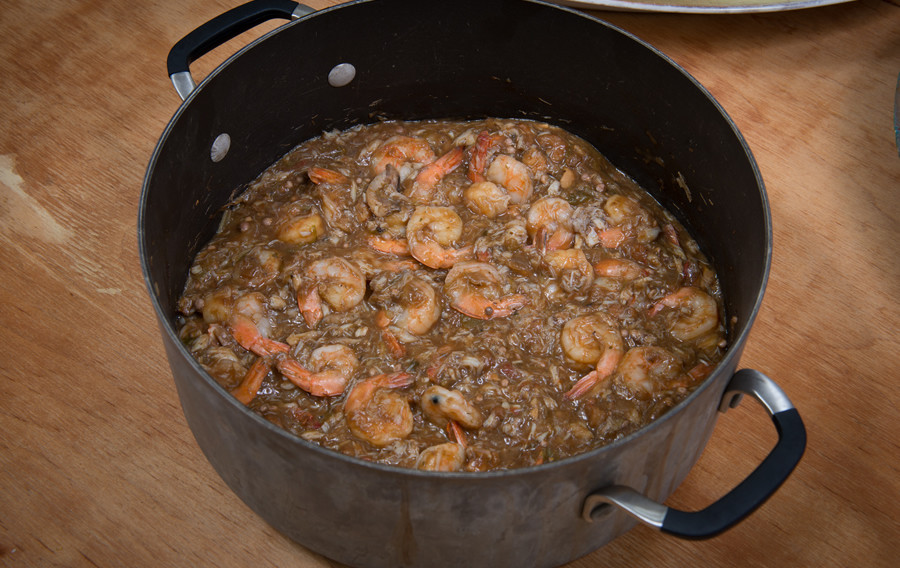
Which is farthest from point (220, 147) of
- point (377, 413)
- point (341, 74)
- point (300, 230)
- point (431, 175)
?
point (377, 413)

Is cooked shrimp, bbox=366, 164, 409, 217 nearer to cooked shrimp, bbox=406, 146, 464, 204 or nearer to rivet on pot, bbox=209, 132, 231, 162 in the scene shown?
cooked shrimp, bbox=406, 146, 464, 204

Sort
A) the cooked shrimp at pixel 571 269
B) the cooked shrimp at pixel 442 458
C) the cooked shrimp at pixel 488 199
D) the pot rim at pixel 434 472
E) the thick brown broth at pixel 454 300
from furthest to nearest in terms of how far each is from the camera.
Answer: the cooked shrimp at pixel 488 199 → the cooked shrimp at pixel 571 269 → the thick brown broth at pixel 454 300 → the cooked shrimp at pixel 442 458 → the pot rim at pixel 434 472

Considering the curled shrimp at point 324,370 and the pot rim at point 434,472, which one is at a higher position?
the pot rim at point 434,472

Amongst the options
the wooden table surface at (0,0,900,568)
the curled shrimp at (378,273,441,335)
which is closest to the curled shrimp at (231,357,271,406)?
the wooden table surface at (0,0,900,568)

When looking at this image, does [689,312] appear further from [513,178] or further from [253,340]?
[253,340]

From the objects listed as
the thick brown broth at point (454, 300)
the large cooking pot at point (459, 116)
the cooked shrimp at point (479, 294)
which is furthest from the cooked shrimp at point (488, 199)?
the large cooking pot at point (459, 116)

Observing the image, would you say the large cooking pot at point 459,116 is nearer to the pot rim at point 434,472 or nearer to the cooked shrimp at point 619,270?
the pot rim at point 434,472
